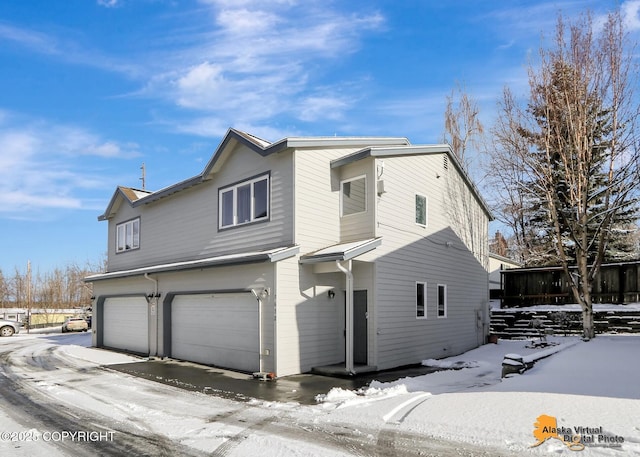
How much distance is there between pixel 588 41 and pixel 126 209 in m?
20.0

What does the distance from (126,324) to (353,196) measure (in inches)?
459

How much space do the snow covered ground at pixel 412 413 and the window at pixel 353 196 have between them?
531 centimetres

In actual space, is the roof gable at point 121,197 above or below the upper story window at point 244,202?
above

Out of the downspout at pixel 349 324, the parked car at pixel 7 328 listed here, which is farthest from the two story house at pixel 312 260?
the parked car at pixel 7 328

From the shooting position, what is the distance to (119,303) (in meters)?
20.6

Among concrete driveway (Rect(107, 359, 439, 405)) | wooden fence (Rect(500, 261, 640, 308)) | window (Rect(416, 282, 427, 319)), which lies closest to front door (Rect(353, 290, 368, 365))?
concrete driveway (Rect(107, 359, 439, 405))

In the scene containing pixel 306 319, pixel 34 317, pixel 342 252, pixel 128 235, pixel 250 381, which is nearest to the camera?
pixel 250 381

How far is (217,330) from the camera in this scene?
1456cm

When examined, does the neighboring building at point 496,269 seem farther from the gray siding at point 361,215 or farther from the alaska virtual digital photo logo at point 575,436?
the alaska virtual digital photo logo at point 575,436

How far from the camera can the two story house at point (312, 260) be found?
12734 millimetres

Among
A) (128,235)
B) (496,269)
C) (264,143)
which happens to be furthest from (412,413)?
(496,269)

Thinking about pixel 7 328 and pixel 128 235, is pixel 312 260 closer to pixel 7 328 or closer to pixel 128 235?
pixel 128 235

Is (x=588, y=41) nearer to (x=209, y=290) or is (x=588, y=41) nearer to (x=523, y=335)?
(x=523, y=335)

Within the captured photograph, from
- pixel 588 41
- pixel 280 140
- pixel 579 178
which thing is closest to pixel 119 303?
pixel 280 140
